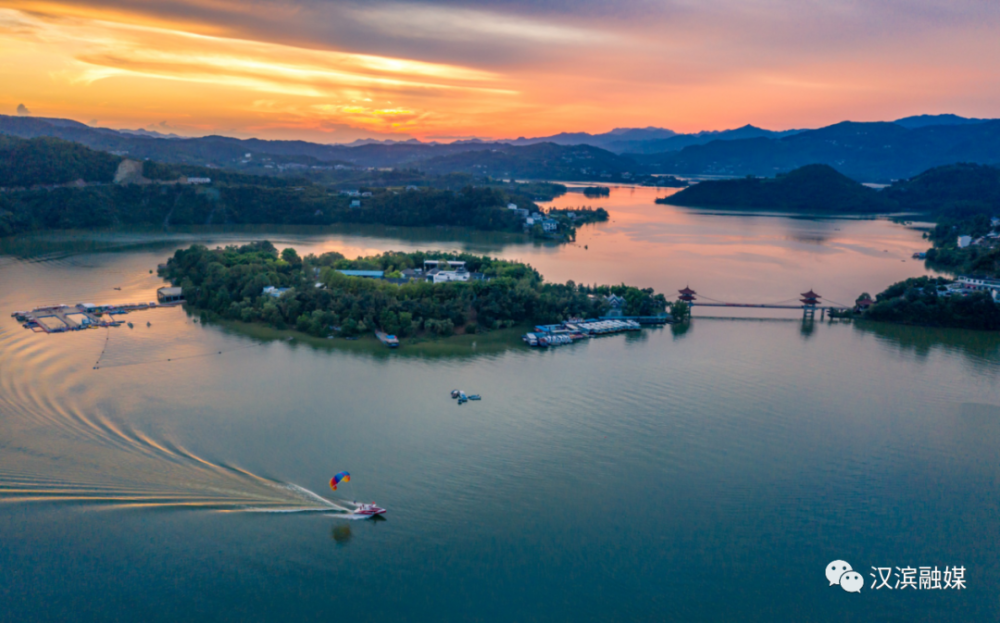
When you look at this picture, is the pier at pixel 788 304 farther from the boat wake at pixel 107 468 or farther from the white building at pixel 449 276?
the boat wake at pixel 107 468

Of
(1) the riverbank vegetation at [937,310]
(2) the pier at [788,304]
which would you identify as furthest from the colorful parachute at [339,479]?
(1) the riverbank vegetation at [937,310]

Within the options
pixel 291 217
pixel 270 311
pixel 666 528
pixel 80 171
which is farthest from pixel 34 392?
pixel 80 171

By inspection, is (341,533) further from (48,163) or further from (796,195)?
(796,195)

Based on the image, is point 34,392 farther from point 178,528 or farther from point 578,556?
point 578,556

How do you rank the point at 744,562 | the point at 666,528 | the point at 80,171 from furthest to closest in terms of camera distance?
the point at 80,171 → the point at 666,528 → the point at 744,562

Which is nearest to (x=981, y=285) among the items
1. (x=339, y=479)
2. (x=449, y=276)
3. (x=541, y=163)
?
(x=449, y=276)

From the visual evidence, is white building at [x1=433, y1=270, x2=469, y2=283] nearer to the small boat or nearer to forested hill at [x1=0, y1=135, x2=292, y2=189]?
the small boat
